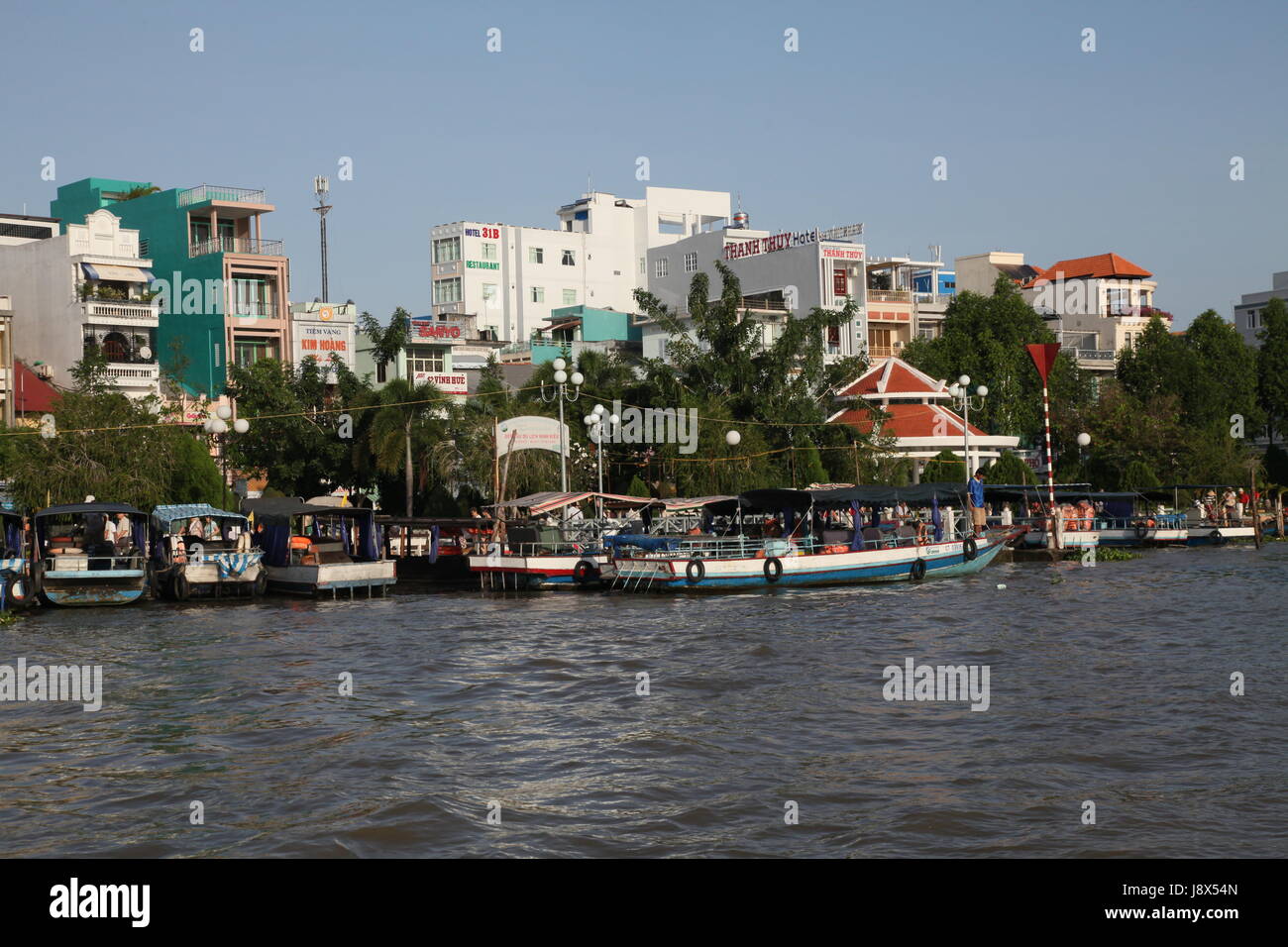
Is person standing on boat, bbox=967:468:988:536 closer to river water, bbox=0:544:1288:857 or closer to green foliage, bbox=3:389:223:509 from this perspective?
river water, bbox=0:544:1288:857

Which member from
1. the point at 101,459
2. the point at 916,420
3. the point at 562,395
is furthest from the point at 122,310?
the point at 916,420

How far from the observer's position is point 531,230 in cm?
9038

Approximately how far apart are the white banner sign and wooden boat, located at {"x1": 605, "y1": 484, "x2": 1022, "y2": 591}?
610cm

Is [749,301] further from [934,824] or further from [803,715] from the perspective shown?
[934,824]

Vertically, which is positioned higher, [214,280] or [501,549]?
[214,280]

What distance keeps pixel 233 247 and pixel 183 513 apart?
908 inches

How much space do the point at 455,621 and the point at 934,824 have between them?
20192mm

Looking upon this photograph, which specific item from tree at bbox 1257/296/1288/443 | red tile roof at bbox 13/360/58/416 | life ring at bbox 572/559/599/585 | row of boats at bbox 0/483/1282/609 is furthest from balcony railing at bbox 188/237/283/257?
tree at bbox 1257/296/1288/443

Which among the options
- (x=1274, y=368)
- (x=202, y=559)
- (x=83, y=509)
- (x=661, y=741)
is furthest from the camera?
(x=1274, y=368)

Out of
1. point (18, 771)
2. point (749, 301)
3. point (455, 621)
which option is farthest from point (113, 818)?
point (749, 301)

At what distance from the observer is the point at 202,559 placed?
1476 inches

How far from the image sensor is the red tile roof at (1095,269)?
9881 cm

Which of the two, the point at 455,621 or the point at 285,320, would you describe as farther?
the point at 285,320

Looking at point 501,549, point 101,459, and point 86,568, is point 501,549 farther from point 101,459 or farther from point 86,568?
point 101,459
